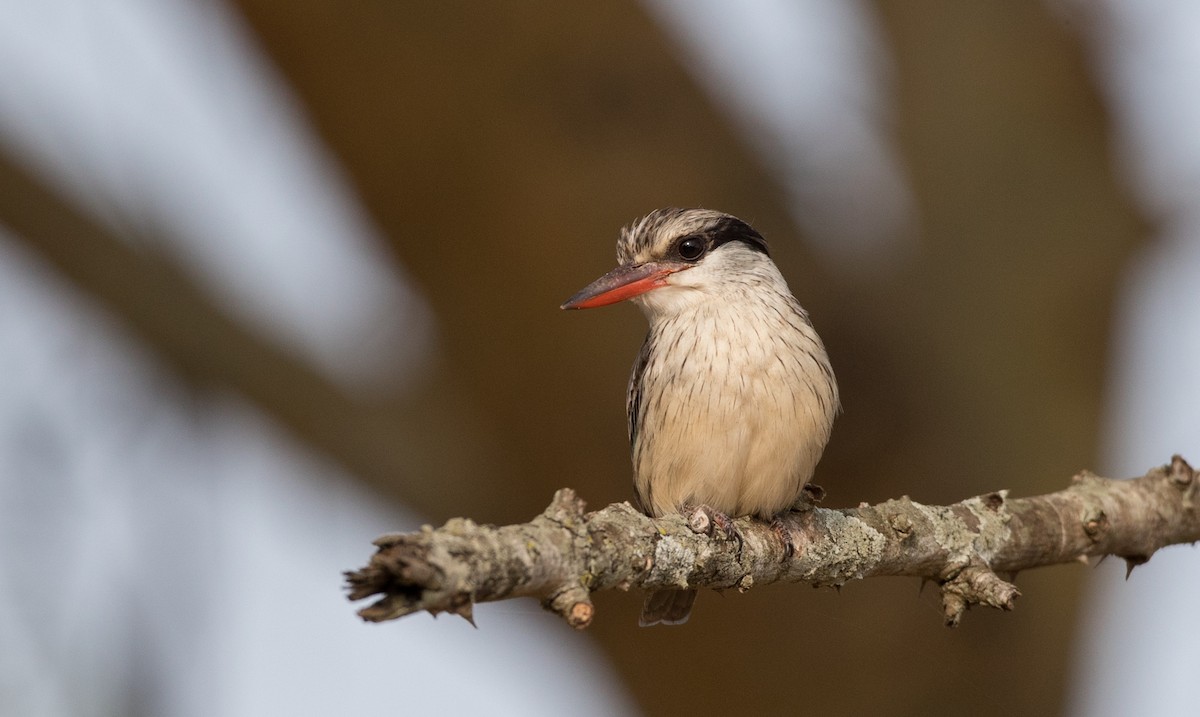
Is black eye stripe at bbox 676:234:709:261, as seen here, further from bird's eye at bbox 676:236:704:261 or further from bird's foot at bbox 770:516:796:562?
bird's foot at bbox 770:516:796:562

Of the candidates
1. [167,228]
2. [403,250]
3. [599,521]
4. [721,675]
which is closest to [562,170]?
[403,250]

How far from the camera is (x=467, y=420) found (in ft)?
18.2

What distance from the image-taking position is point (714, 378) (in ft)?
12.2

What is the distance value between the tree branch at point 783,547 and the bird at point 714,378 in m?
0.17

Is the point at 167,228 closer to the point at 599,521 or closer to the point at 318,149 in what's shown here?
the point at 318,149

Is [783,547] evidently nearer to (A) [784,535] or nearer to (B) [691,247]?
(A) [784,535]

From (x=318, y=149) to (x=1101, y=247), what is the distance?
3072mm

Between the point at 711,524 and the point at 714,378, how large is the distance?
847 mm

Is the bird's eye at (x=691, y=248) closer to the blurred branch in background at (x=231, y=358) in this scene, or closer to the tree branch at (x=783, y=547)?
the tree branch at (x=783, y=547)

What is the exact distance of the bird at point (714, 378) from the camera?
3.64m

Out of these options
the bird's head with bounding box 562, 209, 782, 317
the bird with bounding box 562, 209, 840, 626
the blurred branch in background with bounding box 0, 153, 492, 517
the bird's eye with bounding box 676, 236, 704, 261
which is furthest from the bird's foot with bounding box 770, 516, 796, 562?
the blurred branch in background with bounding box 0, 153, 492, 517

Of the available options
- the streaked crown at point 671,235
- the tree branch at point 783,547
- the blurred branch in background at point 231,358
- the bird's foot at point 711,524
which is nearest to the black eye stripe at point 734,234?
the streaked crown at point 671,235

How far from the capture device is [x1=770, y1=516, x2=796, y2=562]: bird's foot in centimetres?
328

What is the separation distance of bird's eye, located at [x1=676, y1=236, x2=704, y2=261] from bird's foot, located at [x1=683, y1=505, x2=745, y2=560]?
1.21 m
